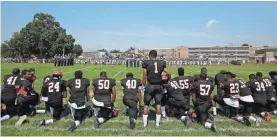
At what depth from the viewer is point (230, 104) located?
8602 millimetres

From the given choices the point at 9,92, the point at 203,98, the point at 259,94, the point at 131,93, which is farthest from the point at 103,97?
the point at 259,94

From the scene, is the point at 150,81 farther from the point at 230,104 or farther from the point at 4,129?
the point at 4,129

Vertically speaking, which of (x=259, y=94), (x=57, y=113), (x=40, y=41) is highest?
(x=40, y=41)

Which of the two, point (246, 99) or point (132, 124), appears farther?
point (246, 99)

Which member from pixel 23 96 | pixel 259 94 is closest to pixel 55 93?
pixel 23 96

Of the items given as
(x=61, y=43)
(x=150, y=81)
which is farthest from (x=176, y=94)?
(x=61, y=43)

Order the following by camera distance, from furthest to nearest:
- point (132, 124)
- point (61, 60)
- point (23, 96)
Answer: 1. point (61, 60)
2. point (23, 96)
3. point (132, 124)

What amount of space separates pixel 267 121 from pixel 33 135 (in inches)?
263

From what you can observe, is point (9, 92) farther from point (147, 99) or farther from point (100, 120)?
point (147, 99)

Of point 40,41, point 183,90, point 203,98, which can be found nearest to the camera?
point 203,98

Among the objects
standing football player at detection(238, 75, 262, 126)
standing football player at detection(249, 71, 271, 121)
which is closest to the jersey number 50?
standing football player at detection(238, 75, 262, 126)

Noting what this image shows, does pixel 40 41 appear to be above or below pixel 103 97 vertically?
above

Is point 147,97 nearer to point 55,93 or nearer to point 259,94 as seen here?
point 55,93

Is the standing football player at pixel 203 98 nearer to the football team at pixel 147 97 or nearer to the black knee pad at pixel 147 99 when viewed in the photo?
the football team at pixel 147 97
